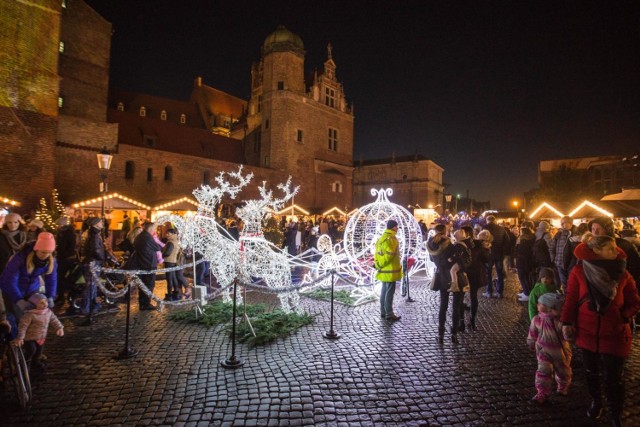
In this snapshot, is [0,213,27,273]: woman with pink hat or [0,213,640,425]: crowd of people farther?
[0,213,27,273]: woman with pink hat

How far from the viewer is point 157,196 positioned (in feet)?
88.0

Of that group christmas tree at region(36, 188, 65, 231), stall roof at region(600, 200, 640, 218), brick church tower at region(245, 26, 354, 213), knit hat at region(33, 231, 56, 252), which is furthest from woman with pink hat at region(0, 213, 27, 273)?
brick church tower at region(245, 26, 354, 213)

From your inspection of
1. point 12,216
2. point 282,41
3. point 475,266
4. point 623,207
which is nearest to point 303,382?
point 475,266

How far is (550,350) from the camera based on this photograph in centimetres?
388

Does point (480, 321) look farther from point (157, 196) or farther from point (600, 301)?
point (157, 196)

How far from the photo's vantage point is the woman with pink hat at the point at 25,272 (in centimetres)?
419

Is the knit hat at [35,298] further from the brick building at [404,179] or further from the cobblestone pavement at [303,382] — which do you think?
the brick building at [404,179]

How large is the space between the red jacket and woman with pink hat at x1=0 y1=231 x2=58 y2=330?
593cm

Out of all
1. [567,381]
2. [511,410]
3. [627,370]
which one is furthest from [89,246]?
[627,370]

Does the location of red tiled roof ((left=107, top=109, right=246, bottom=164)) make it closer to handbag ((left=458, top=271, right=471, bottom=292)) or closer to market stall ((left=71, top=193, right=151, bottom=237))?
market stall ((left=71, top=193, right=151, bottom=237))

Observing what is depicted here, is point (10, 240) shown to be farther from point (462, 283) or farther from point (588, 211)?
point (588, 211)

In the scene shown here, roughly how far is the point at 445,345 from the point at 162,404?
4.17 m

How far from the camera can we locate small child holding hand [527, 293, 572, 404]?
382 centimetres

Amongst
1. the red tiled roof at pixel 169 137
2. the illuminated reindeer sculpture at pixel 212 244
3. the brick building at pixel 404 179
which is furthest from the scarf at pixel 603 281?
the brick building at pixel 404 179
